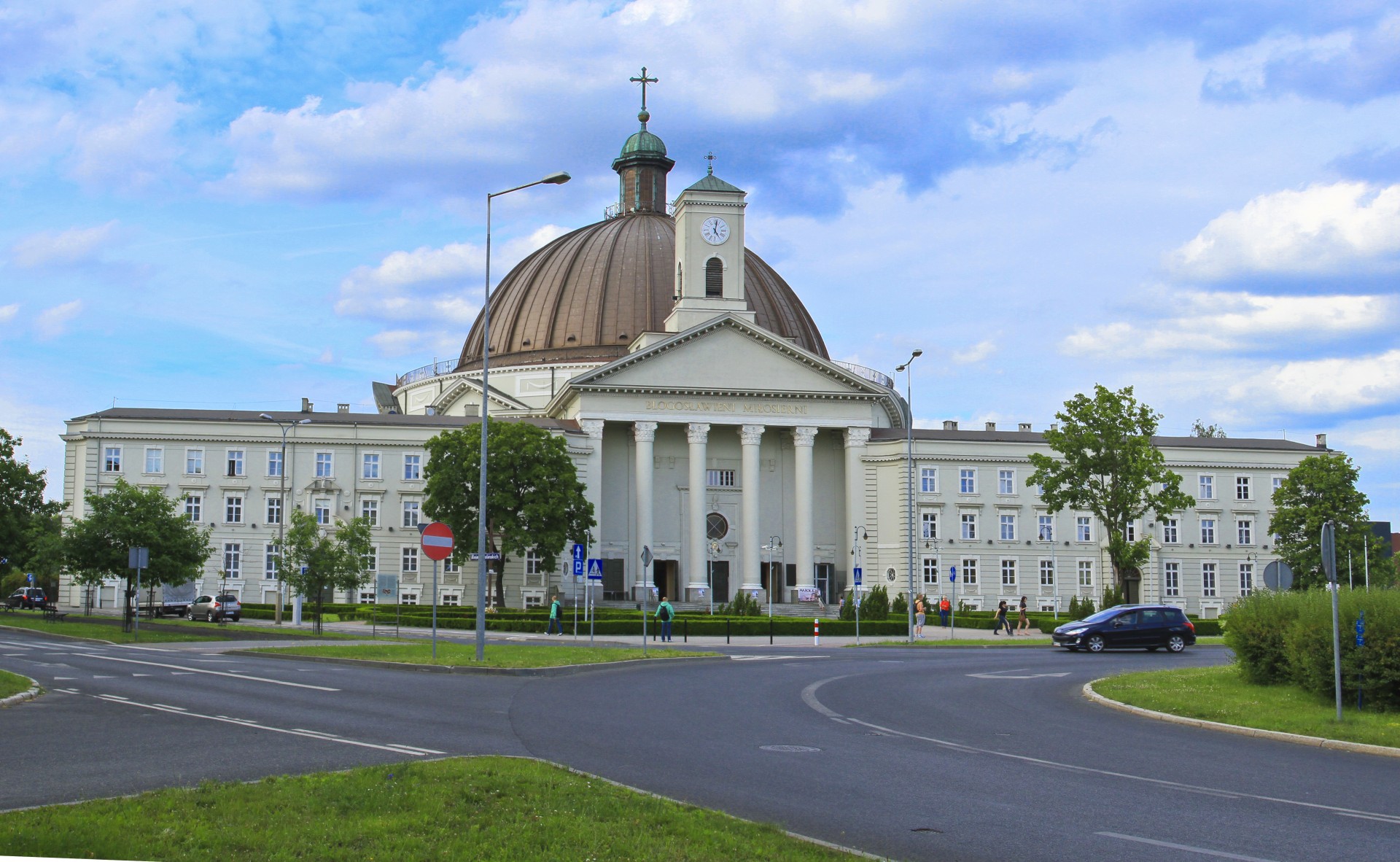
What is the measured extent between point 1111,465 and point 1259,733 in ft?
137

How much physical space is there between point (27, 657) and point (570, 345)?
61.0 metres

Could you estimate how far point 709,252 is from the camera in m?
81.8

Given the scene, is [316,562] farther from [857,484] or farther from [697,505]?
[857,484]

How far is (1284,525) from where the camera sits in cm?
8025

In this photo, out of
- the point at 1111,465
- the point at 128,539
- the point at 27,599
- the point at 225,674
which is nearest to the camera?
the point at 225,674

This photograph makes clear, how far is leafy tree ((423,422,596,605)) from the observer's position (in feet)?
219

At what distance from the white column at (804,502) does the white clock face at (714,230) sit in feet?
43.0

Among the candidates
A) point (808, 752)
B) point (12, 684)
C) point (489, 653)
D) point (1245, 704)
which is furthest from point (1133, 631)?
point (12, 684)

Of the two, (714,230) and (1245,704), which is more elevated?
(714,230)

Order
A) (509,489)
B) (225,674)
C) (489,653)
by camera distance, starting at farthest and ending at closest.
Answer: (509,489) < (489,653) < (225,674)

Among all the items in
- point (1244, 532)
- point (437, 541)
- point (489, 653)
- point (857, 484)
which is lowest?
point (489, 653)

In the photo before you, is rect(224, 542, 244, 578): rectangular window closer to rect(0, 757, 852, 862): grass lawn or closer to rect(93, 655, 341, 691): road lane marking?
rect(93, 655, 341, 691): road lane marking

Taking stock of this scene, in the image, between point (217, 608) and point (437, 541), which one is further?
point (217, 608)

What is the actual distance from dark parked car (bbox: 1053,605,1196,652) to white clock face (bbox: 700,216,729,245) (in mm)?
43773
